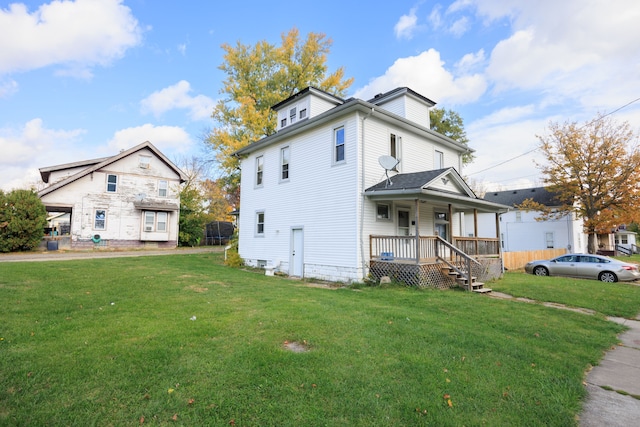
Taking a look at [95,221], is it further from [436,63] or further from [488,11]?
[488,11]

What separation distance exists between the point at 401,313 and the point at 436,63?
14.9 metres

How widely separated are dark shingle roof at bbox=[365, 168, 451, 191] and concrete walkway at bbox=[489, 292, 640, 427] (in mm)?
6426

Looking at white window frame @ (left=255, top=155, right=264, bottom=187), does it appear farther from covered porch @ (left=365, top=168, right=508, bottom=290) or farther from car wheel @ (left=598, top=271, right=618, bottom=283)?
car wheel @ (left=598, top=271, right=618, bottom=283)

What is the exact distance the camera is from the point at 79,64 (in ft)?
47.2

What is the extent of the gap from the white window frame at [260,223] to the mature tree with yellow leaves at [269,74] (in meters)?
6.61

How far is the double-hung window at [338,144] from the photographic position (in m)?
12.3

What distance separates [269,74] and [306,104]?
931 cm

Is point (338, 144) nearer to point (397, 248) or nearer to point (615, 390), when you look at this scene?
point (397, 248)

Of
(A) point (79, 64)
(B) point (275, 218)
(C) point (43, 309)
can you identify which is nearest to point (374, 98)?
(B) point (275, 218)

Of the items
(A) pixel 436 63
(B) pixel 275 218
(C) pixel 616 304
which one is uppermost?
(A) pixel 436 63

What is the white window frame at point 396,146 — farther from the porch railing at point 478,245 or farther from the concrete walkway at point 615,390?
the concrete walkway at point 615,390

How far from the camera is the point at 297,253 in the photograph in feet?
45.4

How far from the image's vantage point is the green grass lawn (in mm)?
2947

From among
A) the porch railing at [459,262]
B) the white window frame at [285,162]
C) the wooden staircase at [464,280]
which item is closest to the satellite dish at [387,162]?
the porch railing at [459,262]
